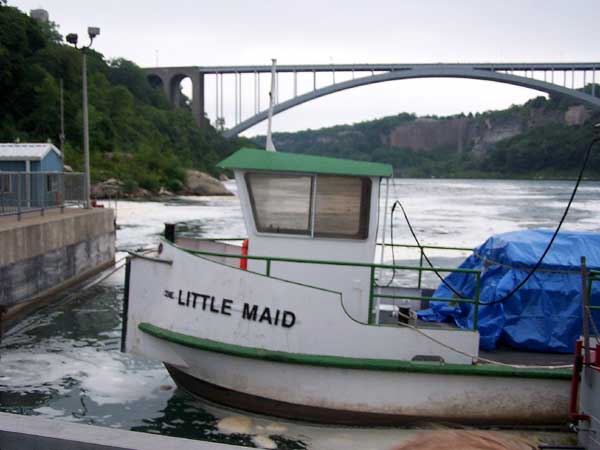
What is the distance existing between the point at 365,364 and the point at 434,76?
61862mm

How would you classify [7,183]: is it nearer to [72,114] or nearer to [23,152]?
[23,152]

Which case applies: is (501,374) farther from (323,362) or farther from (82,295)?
(82,295)

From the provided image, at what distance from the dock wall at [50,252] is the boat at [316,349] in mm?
4675

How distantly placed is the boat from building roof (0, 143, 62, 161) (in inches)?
535

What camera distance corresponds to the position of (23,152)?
18.9 metres

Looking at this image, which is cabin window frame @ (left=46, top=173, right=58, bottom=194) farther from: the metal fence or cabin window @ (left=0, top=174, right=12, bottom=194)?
cabin window @ (left=0, top=174, right=12, bottom=194)

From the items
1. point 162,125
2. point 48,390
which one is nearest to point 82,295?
point 48,390

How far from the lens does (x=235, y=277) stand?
644 centimetres

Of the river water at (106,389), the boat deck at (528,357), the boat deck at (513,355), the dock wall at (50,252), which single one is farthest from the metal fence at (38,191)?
the boat deck at (528,357)

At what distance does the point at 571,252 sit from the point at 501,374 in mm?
1730

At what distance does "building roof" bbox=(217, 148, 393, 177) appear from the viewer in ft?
22.4

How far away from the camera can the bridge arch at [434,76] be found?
59.7 meters

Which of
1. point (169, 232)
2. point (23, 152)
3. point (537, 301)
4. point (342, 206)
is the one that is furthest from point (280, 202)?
point (23, 152)

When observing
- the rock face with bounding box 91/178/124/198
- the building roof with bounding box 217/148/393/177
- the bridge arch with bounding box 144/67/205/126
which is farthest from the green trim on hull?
the bridge arch with bounding box 144/67/205/126
